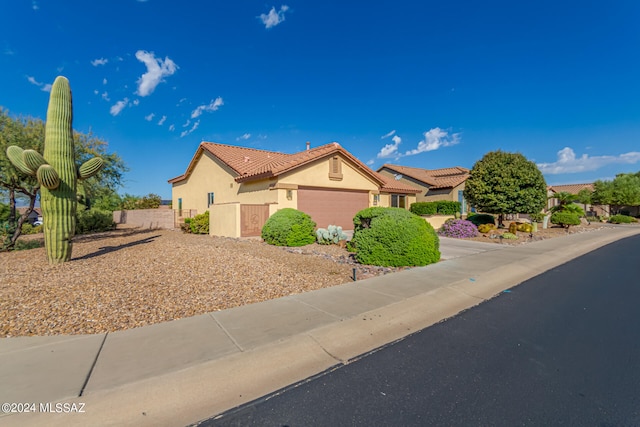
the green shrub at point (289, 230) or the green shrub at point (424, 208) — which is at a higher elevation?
the green shrub at point (424, 208)

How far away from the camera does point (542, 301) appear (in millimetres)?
5758

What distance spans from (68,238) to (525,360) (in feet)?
33.3

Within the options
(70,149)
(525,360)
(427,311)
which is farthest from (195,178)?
(525,360)

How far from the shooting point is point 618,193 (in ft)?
128


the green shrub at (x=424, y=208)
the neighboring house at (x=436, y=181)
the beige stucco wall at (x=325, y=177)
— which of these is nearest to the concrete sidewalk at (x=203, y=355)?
the beige stucco wall at (x=325, y=177)

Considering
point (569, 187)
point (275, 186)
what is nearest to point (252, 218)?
point (275, 186)

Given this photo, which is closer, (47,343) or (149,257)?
(47,343)

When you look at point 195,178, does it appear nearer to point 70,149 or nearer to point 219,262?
point 70,149

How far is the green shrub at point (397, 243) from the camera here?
830cm

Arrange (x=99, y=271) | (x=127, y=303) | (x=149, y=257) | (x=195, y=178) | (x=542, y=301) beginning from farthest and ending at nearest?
(x=195, y=178) → (x=149, y=257) → (x=99, y=271) → (x=542, y=301) → (x=127, y=303)

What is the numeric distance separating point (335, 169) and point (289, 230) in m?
6.69

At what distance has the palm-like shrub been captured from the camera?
52.9ft

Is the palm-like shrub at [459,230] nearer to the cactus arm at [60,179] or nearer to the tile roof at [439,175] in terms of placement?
the tile roof at [439,175]

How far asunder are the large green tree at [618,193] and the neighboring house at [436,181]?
989 inches
